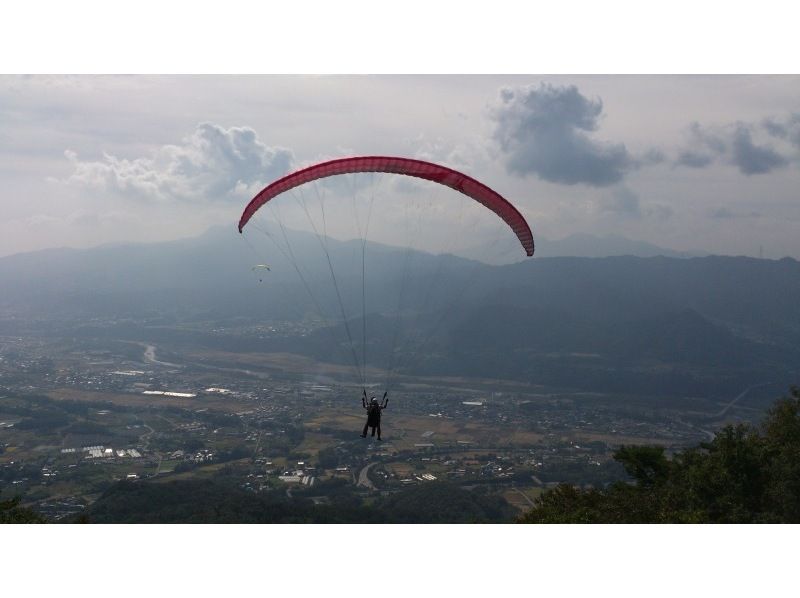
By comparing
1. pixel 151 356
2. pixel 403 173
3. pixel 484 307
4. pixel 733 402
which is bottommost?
pixel 151 356

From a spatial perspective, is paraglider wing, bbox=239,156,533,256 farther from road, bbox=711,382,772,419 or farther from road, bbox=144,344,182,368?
road, bbox=144,344,182,368

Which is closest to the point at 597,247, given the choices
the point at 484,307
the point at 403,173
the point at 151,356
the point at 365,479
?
the point at 484,307

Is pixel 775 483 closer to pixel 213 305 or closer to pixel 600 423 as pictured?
pixel 600 423

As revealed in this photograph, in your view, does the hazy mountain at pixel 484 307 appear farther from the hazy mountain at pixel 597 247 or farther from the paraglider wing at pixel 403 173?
the paraglider wing at pixel 403 173

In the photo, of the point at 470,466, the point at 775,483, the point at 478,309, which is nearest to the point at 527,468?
the point at 470,466

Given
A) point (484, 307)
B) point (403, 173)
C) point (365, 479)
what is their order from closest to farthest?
1. point (403, 173)
2. point (365, 479)
3. point (484, 307)

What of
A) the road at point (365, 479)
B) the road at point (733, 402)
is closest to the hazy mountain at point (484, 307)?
the road at point (733, 402)

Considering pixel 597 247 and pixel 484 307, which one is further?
pixel 597 247

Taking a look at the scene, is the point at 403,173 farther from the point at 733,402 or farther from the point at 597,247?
the point at 597,247

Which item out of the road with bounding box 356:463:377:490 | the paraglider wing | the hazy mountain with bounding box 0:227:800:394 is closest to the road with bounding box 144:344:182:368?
the hazy mountain with bounding box 0:227:800:394
